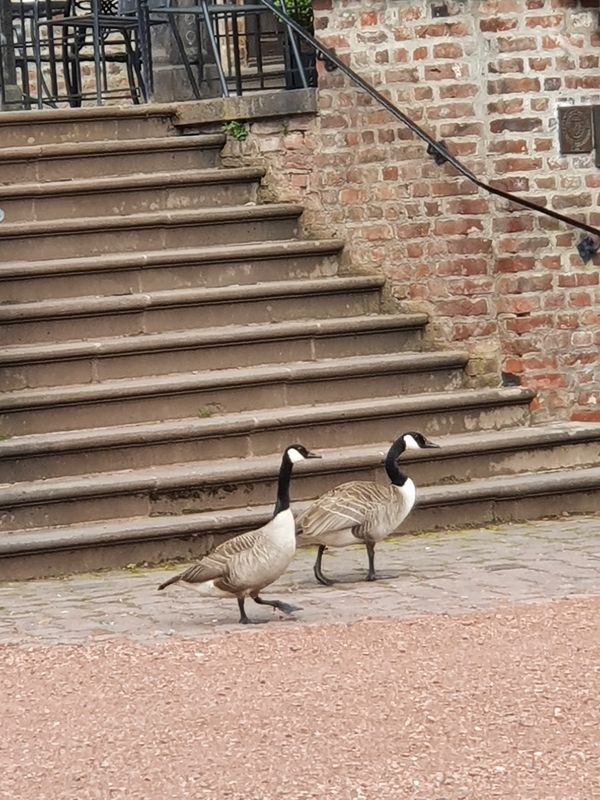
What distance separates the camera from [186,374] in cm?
971

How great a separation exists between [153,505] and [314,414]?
1.02 m

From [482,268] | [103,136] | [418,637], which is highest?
[103,136]

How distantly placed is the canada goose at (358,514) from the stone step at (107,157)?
11.5 feet

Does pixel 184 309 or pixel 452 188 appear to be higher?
pixel 452 188

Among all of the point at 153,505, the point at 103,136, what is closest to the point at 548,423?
the point at 153,505

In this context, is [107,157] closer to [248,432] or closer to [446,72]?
[446,72]

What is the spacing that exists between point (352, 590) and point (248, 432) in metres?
1.76

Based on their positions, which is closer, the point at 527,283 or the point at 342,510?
the point at 342,510

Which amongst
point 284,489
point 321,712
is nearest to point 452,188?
point 284,489

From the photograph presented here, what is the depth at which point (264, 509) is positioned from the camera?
8828 millimetres

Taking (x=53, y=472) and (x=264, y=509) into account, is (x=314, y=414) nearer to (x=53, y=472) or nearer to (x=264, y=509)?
(x=264, y=509)

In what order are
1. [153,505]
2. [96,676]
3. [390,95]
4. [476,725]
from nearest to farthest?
[476,725], [96,676], [153,505], [390,95]

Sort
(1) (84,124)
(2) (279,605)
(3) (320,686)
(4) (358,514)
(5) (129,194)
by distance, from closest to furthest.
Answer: (3) (320,686) → (2) (279,605) → (4) (358,514) → (5) (129,194) → (1) (84,124)

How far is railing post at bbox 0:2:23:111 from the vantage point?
500 inches
